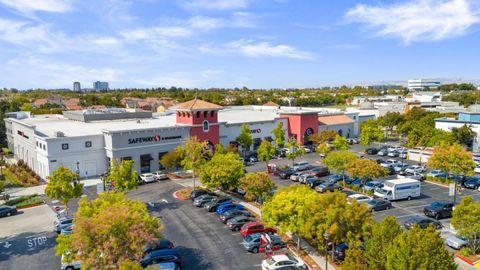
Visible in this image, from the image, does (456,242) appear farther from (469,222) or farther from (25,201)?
(25,201)

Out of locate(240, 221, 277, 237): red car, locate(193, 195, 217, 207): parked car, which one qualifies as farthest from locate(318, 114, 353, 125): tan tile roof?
locate(240, 221, 277, 237): red car

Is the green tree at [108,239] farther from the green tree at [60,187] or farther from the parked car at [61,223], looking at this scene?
the green tree at [60,187]

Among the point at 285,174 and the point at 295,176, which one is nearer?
the point at 295,176

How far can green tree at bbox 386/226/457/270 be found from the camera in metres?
20.7

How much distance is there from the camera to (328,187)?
45.3m

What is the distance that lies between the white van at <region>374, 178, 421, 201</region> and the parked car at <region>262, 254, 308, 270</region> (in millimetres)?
19770

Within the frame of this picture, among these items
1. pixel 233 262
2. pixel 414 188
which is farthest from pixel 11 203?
pixel 414 188

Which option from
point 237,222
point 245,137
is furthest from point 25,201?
point 245,137

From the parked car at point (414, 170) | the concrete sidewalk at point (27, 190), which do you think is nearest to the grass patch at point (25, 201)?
the concrete sidewalk at point (27, 190)

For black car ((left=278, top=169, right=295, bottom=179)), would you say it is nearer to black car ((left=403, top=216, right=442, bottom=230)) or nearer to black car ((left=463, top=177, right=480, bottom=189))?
black car ((left=403, top=216, right=442, bottom=230))

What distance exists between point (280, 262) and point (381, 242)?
6.66 metres

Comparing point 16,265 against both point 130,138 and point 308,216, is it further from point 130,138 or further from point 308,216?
point 130,138

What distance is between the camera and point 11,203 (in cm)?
4234

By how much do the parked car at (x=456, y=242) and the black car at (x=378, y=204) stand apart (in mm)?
8548
